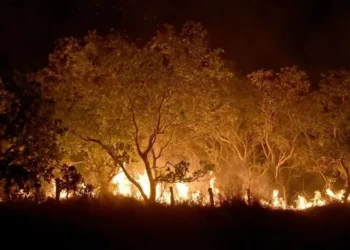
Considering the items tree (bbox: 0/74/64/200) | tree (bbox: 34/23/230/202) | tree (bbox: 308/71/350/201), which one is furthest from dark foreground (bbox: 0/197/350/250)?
tree (bbox: 308/71/350/201)

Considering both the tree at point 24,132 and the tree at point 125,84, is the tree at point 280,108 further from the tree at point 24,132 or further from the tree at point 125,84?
the tree at point 24,132

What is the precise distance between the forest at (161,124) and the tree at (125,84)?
5 cm

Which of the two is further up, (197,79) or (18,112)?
(197,79)

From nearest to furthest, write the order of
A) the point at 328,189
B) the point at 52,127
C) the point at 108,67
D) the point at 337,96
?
the point at 52,127, the point at 108,67, the point at 337,96, the point at 328,189

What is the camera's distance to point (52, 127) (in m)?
16.9

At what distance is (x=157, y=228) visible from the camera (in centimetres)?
1261

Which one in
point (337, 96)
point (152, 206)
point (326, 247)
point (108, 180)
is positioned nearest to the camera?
point (326, 247)

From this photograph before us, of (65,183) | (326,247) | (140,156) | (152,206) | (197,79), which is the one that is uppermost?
(197,79)

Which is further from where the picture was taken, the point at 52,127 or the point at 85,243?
the point at 52,127

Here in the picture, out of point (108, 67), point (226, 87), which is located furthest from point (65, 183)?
point (226, 87)

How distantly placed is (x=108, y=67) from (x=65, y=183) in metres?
6.21

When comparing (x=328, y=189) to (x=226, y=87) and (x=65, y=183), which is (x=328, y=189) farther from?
(x=65, y=183)

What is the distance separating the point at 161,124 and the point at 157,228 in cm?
1090

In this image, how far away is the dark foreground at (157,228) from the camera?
11266 millimetres
